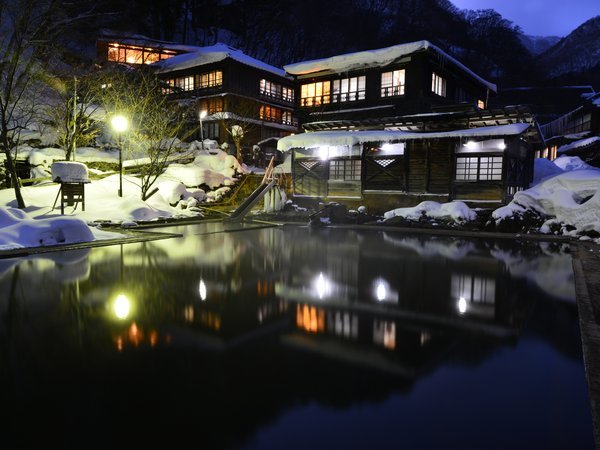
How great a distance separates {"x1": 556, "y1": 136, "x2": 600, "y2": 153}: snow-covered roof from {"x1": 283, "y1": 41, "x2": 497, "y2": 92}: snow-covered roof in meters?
17.0

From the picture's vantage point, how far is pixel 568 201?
53.2 ft

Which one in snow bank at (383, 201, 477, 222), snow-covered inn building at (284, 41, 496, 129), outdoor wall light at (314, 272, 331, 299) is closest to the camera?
outdoor wall light at (314, 272, 331, 299)

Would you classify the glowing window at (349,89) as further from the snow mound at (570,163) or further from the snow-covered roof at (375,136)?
the snow mound at (570,163)

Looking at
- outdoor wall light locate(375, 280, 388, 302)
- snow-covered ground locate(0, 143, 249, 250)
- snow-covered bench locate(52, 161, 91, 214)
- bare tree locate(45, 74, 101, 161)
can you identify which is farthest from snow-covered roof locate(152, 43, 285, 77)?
outdoor wall light locate(375, 280, 388, 302)

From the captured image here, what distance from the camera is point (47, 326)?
5.33 m

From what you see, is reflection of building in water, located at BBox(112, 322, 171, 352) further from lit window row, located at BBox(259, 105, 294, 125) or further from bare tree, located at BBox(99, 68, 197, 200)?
lit window row, located at BBox(259, 105, 294, 125)

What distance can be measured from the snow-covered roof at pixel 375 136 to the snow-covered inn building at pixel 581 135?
23463mm

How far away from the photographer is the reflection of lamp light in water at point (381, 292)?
689 centimetres

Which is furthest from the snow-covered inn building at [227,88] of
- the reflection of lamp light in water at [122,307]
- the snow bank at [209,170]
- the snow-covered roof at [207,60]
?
the reflection of lamp light in water at [122,307]

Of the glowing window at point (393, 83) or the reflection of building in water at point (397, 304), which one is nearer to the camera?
the reflection of building in water at point (397, 304)

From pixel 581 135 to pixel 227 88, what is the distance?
3611 cm

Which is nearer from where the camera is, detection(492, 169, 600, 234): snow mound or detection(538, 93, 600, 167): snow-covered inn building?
detection(492, 169, 600, 234): snow mound

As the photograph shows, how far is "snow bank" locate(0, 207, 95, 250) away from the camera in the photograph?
11570 millimetres

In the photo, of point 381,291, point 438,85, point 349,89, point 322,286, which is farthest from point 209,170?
point 381,291
